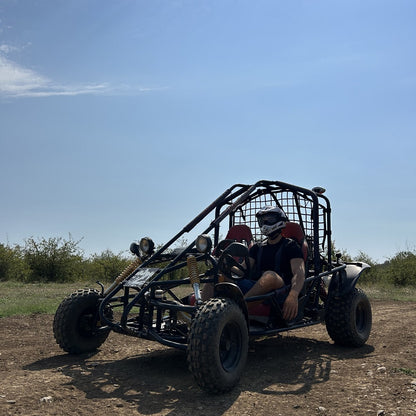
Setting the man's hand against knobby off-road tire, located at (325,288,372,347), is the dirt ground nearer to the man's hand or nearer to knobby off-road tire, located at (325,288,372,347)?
knobby off-road tire, located at (325,288,372,347)

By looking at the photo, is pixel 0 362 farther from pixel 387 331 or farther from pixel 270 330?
pixel 387 331

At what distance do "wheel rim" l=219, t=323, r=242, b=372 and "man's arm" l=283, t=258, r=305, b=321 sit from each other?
0.92 meters

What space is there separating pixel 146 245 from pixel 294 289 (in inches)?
74.0

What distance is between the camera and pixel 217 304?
14.9 ft

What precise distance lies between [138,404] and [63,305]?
1981mm

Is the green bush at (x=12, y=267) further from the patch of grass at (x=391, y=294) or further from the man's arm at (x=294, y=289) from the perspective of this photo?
the man's arm at (x=294, y=289)

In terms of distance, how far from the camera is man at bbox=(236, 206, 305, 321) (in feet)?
18.2

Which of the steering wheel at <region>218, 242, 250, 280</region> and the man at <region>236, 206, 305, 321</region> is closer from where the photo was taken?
the steering wheel at <region>218, 242, 250, 280</region>

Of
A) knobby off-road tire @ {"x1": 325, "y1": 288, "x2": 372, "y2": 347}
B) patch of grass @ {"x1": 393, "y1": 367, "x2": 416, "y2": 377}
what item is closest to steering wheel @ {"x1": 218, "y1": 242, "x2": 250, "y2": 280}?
knobby off-road tire @ {"x1": 325, "y1": 288, "x2": 372, "y2": 347}

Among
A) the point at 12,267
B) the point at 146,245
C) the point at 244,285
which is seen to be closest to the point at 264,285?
the point at 244,285

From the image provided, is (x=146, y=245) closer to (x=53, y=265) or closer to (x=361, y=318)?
(x=361, y=318)

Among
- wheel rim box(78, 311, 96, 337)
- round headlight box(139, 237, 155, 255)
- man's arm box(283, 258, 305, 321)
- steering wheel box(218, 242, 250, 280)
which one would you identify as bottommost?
wheel rim box(78, 311, 96, 337)

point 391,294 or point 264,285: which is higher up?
A: point 264,285

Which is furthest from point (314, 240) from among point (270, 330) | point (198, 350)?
point (198, 350)
